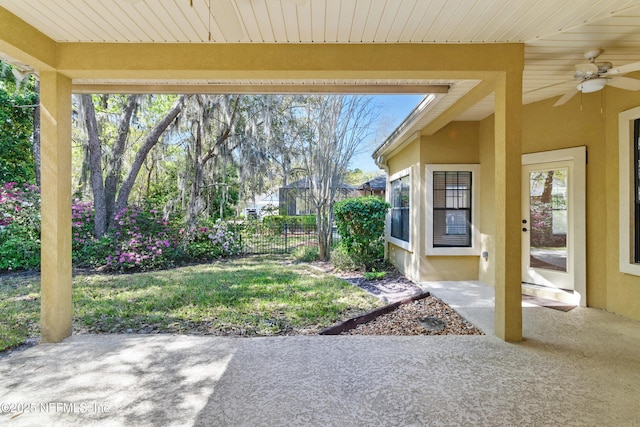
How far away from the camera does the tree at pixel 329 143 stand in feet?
26.6

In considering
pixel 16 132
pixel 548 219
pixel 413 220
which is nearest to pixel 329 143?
pixel 413 220

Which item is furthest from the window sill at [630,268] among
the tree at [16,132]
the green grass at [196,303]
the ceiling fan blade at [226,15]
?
the tree at [16,132]

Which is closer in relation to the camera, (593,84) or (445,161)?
(593,84)

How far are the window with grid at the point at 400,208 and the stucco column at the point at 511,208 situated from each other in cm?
352

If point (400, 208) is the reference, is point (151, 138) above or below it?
above

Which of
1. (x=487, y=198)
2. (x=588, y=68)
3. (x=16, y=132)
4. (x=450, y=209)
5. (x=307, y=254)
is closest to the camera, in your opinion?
(x=588, y=68)

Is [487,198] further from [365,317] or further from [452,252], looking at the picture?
[365,317]

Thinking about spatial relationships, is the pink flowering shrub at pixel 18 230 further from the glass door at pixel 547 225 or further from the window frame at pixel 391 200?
the glass door at pixel 547 225

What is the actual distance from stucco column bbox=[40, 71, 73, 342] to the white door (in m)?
5.90

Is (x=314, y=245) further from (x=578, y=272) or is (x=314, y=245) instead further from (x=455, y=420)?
(x=455, y=420)

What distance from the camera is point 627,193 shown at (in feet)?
12.5

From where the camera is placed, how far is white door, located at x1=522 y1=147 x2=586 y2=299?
4.36m

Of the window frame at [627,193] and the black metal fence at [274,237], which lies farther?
the black metal fence at [274,237]

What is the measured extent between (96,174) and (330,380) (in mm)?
8276
